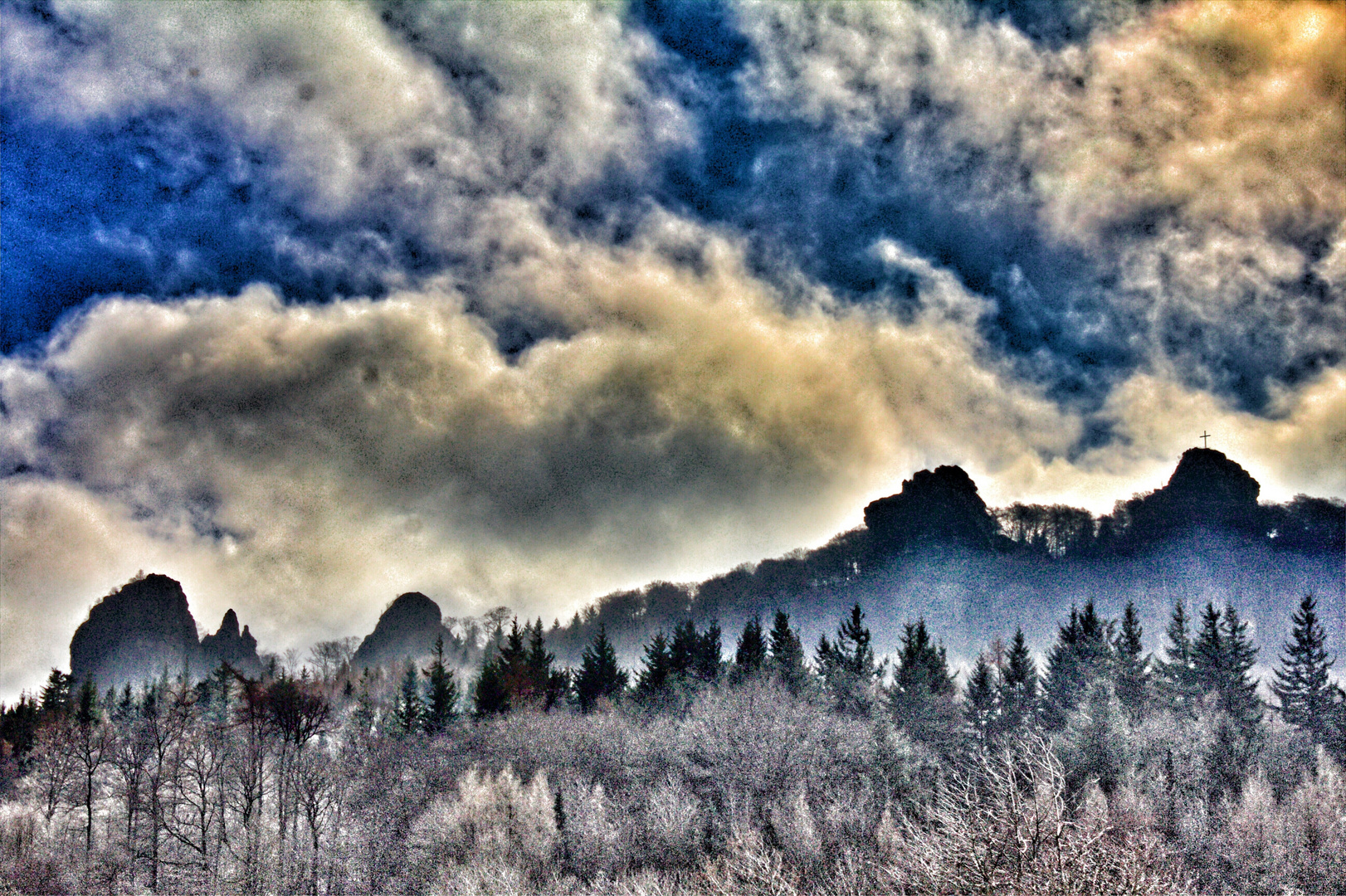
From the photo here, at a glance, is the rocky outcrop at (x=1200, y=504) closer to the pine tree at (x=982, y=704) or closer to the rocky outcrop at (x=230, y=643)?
the pine tree at (x=982, y=704)

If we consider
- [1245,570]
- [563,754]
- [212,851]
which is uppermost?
[1245,570]

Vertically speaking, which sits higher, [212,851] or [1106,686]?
[1106,686]

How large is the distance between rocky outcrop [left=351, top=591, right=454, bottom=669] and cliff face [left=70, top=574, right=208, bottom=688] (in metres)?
39.6

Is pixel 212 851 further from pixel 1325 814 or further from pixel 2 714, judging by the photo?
pixel 1325 814

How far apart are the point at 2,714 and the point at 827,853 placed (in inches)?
3615

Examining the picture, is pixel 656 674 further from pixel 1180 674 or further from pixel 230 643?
pixel 230 643

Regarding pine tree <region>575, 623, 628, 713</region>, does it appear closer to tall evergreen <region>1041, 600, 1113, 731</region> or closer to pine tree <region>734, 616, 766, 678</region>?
pine tree <region>734, 616, 766, 678</region>

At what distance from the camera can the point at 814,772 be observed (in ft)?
152

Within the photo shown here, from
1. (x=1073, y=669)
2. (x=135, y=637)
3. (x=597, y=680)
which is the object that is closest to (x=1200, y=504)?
(x=1073, y=669)

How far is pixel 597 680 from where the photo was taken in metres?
64.7

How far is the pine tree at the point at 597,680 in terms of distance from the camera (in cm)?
6384

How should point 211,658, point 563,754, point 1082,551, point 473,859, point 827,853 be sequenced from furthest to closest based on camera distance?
point 211,658
point 1082,551
point 563,754
point 473,859
point 827,853

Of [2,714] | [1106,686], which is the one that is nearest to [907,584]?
[1106,686]

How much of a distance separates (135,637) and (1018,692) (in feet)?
677
